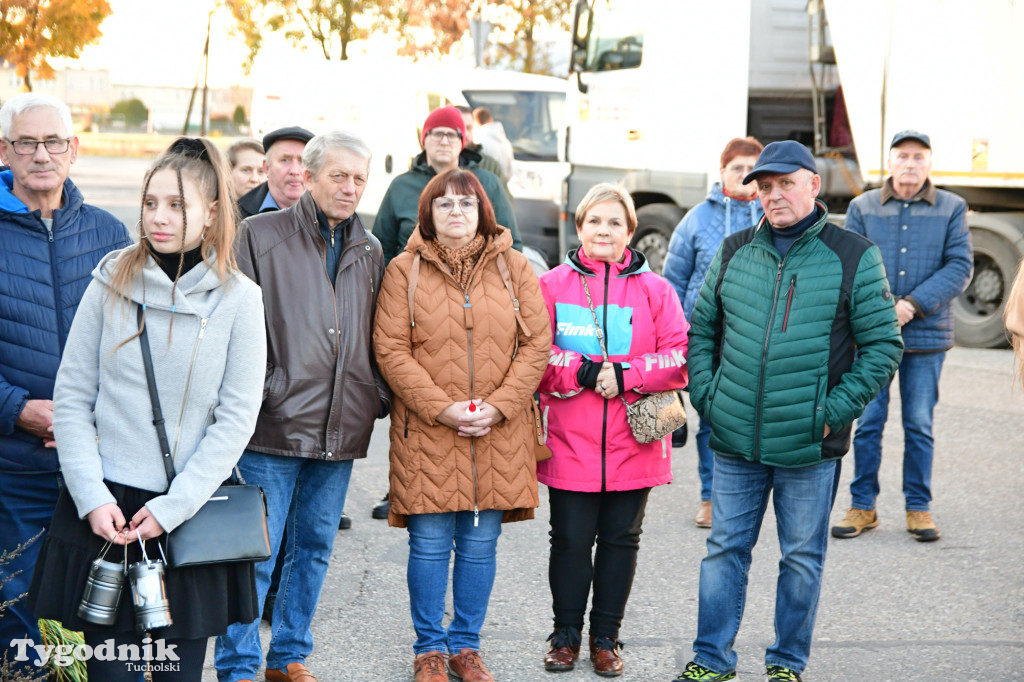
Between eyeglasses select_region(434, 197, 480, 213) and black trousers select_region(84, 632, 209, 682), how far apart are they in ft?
A: 5.68

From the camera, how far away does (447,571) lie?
4078mm

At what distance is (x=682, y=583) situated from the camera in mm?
5250

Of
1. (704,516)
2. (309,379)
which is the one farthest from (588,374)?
(704,516)

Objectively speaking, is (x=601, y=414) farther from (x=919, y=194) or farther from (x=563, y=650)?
(x=919, y=194)

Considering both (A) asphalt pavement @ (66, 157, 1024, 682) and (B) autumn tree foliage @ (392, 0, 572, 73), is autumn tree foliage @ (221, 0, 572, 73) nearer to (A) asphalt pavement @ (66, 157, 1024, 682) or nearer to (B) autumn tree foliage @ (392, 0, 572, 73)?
(B) autumn tree foliage @ (392, 0, 572, 73)

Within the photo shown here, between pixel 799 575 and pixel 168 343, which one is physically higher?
pixel 168 343

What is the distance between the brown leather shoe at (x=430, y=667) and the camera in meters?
3.98

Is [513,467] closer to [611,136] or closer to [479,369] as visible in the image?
[479,369]

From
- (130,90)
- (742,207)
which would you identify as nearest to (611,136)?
(742,207)

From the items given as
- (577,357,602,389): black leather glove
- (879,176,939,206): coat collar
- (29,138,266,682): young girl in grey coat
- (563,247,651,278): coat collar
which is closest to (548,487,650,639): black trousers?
(577,357,602,389): black leather glove

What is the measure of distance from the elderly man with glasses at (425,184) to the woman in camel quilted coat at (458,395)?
1570mm

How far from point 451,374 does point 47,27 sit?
3.69 meters

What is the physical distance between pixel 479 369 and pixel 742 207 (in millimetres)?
2442

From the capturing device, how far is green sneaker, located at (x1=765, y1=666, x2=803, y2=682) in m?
4.01
